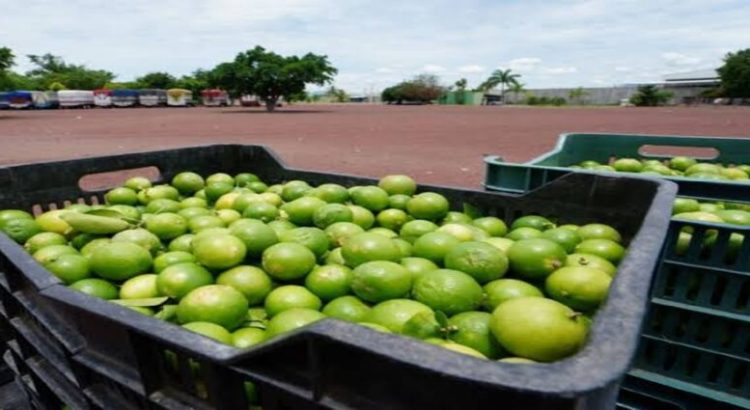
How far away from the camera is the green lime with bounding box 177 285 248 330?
155 centimetres

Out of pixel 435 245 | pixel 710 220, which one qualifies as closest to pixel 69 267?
pixel 435 245

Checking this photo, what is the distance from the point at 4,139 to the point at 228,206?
15.4 metres

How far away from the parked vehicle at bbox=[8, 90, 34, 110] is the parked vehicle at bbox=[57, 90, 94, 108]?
235 centimetres

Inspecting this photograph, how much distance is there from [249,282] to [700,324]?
173 cm

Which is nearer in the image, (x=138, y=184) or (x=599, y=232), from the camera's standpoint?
(x=599, y=232)

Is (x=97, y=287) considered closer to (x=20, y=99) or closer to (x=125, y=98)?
(x=20, y=99)

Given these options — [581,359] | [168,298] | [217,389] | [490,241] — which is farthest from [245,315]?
[581,359]

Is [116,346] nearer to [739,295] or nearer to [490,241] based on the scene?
[490,241]

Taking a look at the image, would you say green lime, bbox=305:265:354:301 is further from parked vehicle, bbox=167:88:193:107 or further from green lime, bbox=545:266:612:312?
parked vehicle, bbox=167:88:193:107

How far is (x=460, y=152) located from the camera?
11.3 m

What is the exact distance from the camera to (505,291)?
168 centimetres

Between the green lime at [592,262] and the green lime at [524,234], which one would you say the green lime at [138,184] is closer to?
the green lime at [524,234]

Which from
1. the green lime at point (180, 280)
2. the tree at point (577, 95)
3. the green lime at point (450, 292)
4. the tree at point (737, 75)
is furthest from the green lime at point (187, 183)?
the tree at point (577, 95)

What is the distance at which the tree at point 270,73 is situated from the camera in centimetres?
3528
